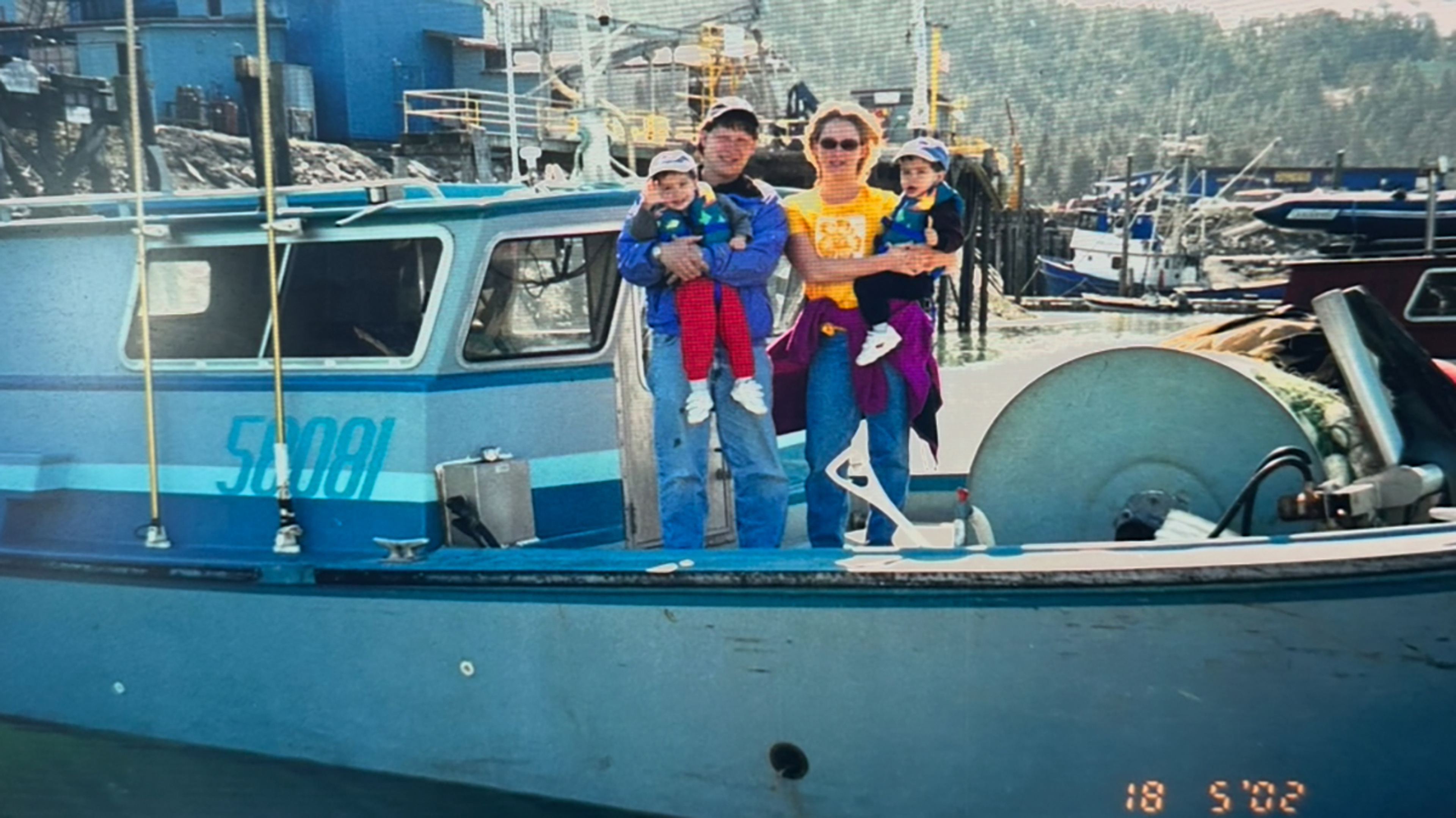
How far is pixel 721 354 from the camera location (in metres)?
4.61

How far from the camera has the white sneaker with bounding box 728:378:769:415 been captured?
454cm

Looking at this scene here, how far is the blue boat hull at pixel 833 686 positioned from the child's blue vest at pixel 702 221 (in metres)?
1.04

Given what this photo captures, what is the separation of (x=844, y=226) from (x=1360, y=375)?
5.68ft

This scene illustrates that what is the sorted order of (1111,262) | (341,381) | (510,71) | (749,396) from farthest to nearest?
(1111,262) < (510,71) < (341,381) < (749,396)

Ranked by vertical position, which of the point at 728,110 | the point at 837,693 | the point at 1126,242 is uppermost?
the point at 728,110

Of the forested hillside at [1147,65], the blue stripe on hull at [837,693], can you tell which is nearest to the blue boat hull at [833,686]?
the blue stripe on hull at [837,693]

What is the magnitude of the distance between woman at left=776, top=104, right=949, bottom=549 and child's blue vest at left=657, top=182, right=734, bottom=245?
1.13 feet

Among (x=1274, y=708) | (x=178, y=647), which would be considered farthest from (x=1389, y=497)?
(x=178, y=647)

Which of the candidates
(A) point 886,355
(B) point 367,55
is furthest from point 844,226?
(B) point 367,55

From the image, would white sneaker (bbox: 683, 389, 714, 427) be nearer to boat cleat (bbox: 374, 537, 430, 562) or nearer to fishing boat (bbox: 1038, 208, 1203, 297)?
boat cleat (bbox: 374, 537, 430, 562)

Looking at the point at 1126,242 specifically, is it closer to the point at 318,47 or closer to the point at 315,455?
the point at 318,47

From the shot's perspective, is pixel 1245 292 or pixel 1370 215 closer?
pixel 1370 215

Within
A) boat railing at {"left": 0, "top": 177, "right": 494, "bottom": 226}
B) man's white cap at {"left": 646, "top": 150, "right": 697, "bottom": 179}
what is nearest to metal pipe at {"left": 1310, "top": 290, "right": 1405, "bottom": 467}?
man's white cap at {"left": 646, "top": 150, "right": 697, "bottom": 179}

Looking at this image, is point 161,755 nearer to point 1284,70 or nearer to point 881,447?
point 881,447
